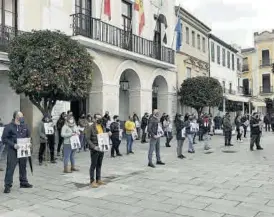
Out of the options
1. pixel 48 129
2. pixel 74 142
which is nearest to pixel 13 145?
pixel 74 142

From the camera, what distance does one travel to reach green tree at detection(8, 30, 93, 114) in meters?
11.5

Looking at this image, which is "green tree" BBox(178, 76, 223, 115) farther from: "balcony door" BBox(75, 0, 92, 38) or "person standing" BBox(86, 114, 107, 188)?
"person standing" BBox(86, 114, 107, 188)

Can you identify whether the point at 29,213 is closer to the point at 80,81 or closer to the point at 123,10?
the point at 80,81

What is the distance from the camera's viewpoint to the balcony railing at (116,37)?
16609mm

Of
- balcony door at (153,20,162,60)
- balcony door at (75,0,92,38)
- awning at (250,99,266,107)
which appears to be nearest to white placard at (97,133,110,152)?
balcony door at (75,0,92,38)

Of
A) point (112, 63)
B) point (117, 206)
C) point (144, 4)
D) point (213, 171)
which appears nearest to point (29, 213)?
point (117, 206)

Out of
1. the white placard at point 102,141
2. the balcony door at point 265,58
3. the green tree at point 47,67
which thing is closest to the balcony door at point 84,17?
the green tree at point 47,67

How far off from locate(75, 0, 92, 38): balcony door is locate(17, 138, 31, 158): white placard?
8958 millimetres

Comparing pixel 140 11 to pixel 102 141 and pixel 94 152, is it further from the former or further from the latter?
pixel 94 152

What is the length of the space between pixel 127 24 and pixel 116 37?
97.1 inches

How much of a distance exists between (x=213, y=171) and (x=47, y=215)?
18.5 ft

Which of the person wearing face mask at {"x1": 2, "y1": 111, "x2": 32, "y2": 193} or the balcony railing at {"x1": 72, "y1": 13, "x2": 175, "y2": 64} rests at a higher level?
the balcony railing at {"x1": 72, "y1": 13, "x2": 175, "y2": 64}

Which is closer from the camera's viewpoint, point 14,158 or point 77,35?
point 14,158

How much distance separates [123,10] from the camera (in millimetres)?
20438
